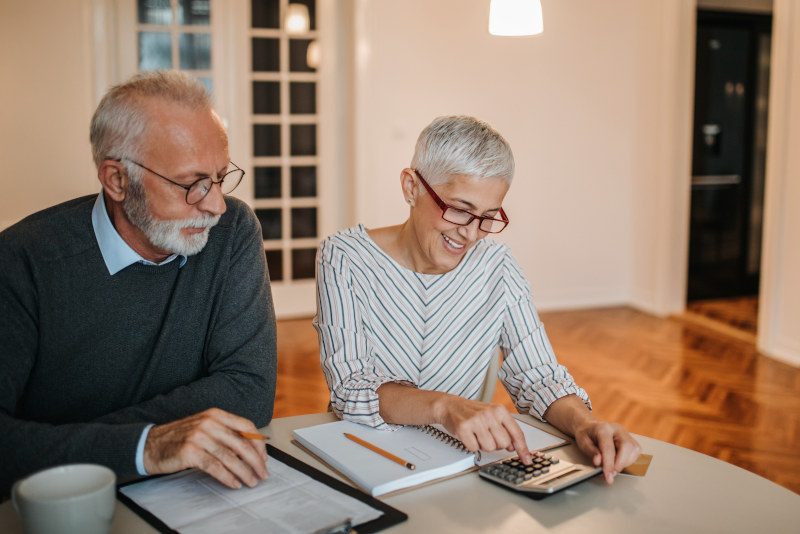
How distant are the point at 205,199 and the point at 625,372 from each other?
11.6 feet

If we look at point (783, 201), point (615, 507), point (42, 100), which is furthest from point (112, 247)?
point (783, 201)

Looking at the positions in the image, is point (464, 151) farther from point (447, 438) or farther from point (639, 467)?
point (639, 467)

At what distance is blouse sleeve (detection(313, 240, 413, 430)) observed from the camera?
1529mm

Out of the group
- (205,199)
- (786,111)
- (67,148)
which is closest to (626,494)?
(205,199)

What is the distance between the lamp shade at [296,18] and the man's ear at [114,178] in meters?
4.39

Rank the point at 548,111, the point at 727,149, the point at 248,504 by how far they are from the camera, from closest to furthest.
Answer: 1. the point at 248,504
2. the point at 548,111
3. the point at 727,149

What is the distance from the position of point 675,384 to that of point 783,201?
143cm

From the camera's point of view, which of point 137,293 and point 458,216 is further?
point 458,216

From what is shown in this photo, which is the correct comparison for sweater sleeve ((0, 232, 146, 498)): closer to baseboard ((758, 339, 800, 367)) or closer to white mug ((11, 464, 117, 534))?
white mug ((11, 464, 117, 534))

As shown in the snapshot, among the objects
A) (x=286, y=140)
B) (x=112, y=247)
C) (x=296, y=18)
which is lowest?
(x=112, y=247)

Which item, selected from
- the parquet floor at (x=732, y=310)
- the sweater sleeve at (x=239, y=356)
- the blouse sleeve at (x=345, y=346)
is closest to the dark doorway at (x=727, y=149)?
the parquet floor at (x=732, y=310)

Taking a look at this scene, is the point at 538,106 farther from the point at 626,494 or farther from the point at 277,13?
the point at 626,494

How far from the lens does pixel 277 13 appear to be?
5.66 m

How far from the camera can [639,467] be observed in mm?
1324
